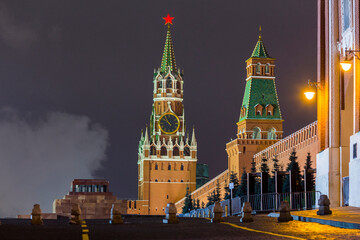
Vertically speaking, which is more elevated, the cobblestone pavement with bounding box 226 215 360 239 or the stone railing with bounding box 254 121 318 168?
the stone railing with bounding box 254 121 318 168

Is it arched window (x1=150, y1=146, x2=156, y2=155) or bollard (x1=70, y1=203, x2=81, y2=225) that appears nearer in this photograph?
bollard (x1=70, y1=203, x2=81, y2=225)

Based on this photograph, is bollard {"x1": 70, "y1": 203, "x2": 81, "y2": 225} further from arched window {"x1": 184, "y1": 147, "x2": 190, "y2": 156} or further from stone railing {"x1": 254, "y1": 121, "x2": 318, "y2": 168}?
arched window {"x1": 184, "y1": 147, "x2": 190, "y2": 156}

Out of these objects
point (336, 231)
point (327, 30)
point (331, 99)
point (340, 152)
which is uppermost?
point (327, 30)

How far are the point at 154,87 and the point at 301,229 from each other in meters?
126

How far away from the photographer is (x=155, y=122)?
13862 cm

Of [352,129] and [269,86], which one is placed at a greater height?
[269,86]

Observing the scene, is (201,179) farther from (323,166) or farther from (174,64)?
(323,166)

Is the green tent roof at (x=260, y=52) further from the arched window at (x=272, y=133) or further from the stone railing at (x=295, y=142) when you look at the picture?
the stone railing at (x=295, y=142)

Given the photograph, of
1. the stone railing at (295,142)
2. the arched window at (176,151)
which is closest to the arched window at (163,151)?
the arched window at (176,151)

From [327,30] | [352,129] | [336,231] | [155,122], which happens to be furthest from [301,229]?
[155,122]

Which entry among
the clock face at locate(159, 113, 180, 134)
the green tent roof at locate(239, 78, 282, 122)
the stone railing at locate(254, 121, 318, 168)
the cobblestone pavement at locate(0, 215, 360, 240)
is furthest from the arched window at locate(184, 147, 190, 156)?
the cobblestone pavement at locate(0, 215, 360, 240)

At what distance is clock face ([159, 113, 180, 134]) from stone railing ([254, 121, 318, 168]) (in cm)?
4661

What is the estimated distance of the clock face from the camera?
139125 millimetres

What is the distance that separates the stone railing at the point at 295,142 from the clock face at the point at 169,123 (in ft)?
153
